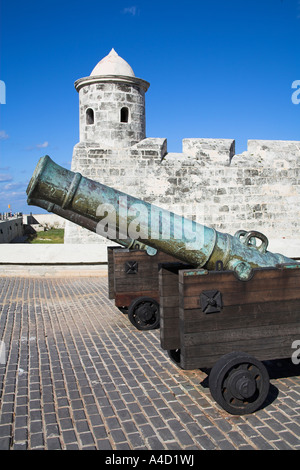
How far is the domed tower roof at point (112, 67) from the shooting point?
9531mm

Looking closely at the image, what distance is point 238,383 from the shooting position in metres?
3.17

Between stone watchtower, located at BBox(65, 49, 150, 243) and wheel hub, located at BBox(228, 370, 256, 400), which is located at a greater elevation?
stone watchtower, located at BBox(65, 49, 150, 243)

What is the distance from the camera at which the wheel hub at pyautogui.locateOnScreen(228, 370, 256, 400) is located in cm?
316

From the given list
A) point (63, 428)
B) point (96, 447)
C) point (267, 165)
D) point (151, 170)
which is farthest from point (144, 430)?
point (267, 165)

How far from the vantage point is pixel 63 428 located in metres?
3.03

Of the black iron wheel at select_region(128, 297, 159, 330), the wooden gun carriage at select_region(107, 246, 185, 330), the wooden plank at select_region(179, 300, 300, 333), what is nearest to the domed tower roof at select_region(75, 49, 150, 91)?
the wooden gun carriage at select_region(107, 246, 185, 330)

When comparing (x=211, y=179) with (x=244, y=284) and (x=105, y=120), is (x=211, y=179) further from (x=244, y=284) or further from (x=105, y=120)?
(x=244, y=284)

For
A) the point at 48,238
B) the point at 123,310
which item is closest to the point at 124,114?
the point at 123,310

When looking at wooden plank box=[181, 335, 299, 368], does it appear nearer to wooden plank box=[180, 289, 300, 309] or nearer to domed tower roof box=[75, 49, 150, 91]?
wooden plank box=[180, 289, 300, 309]

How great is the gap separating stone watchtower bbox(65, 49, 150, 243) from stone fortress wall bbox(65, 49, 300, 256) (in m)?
0.02

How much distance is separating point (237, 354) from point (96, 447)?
48.2 inches

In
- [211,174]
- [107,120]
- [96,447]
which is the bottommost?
[96,447]

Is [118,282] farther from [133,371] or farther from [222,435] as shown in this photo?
[222,435]

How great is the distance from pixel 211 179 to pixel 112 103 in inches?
110
